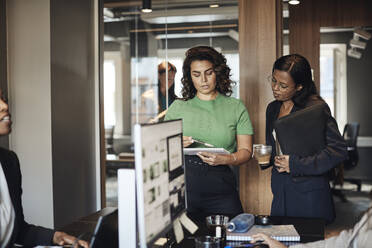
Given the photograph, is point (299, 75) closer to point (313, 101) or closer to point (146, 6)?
point (313, 101)

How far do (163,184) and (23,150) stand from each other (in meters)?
2.61

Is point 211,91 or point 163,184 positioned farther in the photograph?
point 211,91

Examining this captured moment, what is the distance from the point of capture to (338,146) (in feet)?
7.77

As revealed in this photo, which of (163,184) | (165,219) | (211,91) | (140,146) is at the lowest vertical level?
(165,219)

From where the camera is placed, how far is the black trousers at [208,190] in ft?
8.16

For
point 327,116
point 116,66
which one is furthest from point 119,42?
point 327,116

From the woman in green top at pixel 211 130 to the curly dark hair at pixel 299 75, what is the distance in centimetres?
31

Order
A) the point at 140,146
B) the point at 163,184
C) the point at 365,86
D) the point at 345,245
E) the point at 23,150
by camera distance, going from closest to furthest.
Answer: the point at 140,146, the point at 163,184, the point at 345,245, the point at 23,150, the point at 365,86

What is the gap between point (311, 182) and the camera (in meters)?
2.44

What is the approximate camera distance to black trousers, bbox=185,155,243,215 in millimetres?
2486

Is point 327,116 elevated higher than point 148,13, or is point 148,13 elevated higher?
point 148,13

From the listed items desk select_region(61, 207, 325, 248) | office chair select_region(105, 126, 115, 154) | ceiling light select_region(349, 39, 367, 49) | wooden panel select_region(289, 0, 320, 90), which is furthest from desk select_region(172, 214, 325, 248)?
ceiling light select_region(349, 39, 367, 49)

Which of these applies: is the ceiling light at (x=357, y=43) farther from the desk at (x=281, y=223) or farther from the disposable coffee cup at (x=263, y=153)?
the desk at (x=281, y=223)

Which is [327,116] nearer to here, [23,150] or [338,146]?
[338,146]
